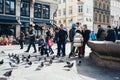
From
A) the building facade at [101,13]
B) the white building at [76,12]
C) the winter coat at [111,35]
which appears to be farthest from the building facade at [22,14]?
the winter coat at [111,35]

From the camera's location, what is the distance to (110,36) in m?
10.9

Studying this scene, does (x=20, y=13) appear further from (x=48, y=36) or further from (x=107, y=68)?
(x=107, y=68)

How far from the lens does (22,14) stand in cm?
3122

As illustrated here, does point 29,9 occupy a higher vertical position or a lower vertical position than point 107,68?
higher

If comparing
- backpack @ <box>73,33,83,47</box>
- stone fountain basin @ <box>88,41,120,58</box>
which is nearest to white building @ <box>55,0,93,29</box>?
backpack @ <box>73,33,83,47</box>

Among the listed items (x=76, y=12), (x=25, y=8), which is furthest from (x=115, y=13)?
(x=25, y=8)

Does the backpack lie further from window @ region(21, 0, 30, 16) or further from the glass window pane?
the glass window pane

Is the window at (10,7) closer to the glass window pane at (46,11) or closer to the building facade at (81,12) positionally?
the glass window pane at (46,11)

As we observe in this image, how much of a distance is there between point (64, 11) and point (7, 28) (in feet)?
75.0

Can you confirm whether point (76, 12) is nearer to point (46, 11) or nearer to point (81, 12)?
point (81, 12)

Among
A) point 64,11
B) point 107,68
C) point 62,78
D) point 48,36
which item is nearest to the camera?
point 62,78

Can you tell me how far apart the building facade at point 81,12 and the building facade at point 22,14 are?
12.0 metres

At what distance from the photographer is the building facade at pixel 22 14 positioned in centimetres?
2864

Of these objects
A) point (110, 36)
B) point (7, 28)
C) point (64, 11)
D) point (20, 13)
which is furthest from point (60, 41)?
point (64, 11)
